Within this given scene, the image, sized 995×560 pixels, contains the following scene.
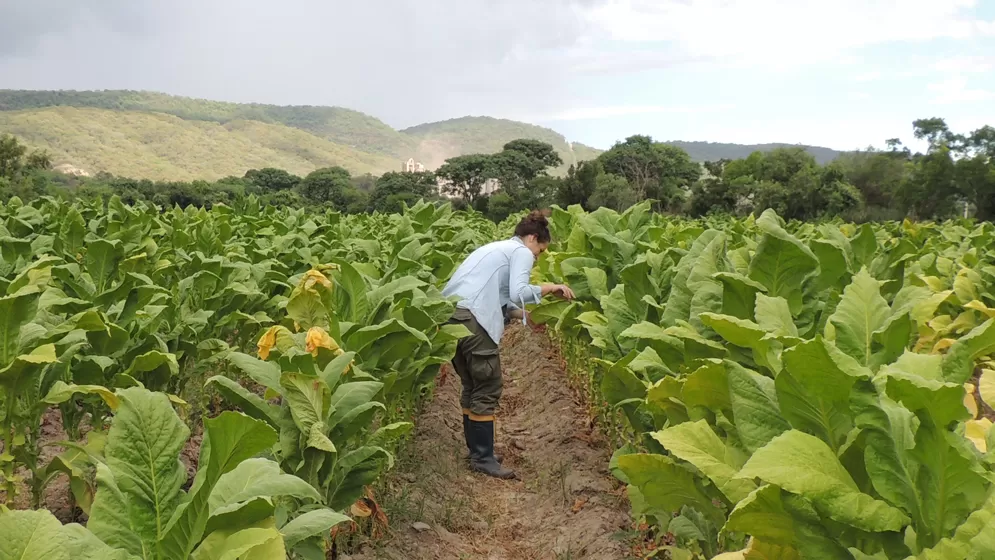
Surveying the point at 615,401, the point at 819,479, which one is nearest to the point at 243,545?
the point at 819,479

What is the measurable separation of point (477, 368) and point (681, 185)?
71.3 metres

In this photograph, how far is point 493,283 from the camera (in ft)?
19.0

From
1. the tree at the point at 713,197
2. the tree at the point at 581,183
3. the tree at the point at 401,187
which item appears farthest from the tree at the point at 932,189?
the tree at the point at 401,187

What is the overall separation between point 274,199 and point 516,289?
34816 mm

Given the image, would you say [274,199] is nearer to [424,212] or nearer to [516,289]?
[424,212]

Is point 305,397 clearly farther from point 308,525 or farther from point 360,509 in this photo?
point 360,509

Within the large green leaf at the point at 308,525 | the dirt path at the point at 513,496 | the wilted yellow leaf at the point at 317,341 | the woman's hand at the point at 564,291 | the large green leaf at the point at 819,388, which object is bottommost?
the dirt path at the point at 513,496

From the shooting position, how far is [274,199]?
126 ft

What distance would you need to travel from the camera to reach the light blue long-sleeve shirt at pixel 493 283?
5758 mm

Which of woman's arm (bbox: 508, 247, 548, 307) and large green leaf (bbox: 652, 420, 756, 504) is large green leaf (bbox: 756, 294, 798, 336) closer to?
large green leaf (bbox: 652, 420, 756, 504)

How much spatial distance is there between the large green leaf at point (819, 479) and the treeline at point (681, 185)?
21176mm

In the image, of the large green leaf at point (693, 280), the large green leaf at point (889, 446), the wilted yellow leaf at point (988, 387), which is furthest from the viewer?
the large green leaf at point (693, 280)

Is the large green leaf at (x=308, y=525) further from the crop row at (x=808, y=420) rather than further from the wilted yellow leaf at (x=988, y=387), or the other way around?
the wilted yellow leaf at (x=988, y=387)

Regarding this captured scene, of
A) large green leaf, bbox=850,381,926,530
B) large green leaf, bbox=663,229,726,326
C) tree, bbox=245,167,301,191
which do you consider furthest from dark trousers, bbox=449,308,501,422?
tree, bbox=245,167,301,191
